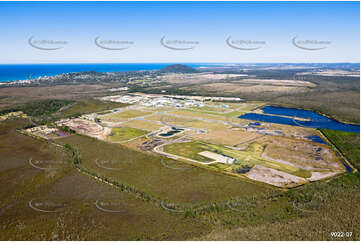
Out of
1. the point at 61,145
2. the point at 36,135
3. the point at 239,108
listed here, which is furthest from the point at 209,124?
the point at 36,135

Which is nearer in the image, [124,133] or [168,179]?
[168,179]

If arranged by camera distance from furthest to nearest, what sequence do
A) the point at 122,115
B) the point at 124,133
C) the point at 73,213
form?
the point at 122,115 → the point at 124,133 → the point at 73,213

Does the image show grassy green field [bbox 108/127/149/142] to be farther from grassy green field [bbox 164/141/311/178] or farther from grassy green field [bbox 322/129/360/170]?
grassy green field [bbox 322/129/360/170]

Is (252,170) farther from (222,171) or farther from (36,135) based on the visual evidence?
(36,135)

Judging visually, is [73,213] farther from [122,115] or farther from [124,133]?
[122,115]

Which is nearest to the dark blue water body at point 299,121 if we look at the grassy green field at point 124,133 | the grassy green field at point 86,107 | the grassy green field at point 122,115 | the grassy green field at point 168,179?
A: the grassy green field at point 122,115

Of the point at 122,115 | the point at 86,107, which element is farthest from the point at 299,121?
the point at 86,107

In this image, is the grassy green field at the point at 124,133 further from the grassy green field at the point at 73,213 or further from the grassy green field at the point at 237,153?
the grassy green field at the point at 73,213
